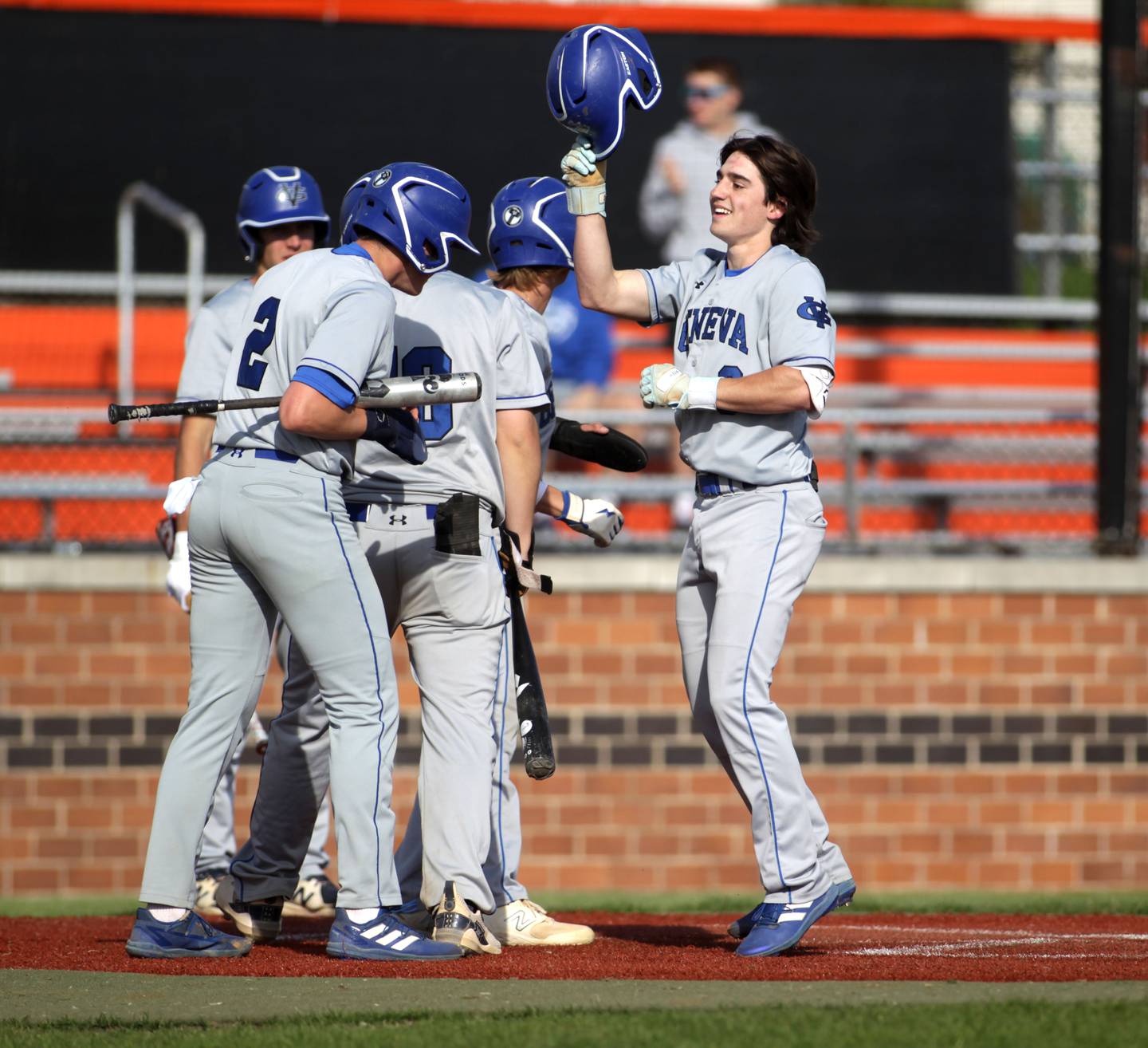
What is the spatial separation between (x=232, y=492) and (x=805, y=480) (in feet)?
5.25

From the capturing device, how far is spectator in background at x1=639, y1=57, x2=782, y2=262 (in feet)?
33.8

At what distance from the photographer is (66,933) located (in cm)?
555

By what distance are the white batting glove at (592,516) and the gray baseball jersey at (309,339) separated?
1068mm

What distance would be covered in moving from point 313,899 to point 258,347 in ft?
7.71

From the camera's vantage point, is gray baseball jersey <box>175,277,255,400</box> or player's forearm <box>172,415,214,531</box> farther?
player's forearm <box>172,415,214,531</box>

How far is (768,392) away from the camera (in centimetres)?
474

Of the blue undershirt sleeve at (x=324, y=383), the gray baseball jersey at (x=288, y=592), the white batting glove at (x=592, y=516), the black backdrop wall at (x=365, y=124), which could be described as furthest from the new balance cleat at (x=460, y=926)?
the black backdrop wall at (x=365, y=124)

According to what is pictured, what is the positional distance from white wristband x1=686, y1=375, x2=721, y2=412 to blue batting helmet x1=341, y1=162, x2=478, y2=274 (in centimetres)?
70

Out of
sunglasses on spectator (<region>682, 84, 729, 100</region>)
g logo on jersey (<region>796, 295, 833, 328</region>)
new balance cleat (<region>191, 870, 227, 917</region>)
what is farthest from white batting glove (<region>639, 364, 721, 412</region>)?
sunglasses on spectator (<region>682, 84, 729, 100</region>)

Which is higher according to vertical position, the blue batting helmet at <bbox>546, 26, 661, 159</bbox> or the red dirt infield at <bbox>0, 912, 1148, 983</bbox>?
the blue batting helmet at <bbox>546, 26, 661, 159</bbox>

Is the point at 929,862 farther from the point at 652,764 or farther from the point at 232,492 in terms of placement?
the point at 232,492

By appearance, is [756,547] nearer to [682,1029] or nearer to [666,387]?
[666,387]

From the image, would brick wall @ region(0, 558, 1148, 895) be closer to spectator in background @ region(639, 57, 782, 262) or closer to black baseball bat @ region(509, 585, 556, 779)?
spectator in background @ region(639, 57, 782, 262)

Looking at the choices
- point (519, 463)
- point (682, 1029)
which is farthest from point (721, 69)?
point (682, 1029)
